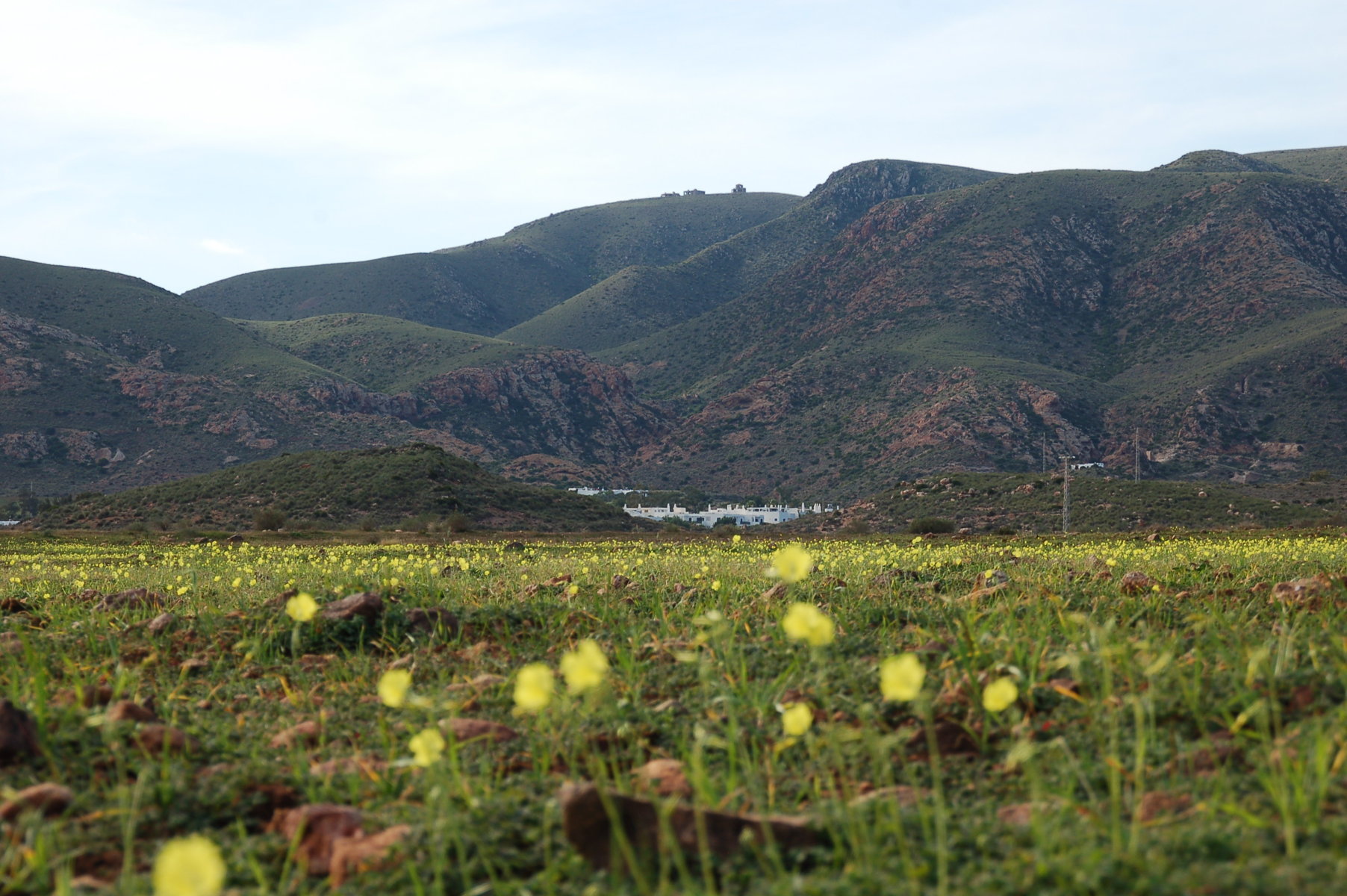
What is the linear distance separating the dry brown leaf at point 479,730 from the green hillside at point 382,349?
10950cm

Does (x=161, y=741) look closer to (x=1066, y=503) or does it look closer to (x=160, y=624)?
(x=160, y=624)

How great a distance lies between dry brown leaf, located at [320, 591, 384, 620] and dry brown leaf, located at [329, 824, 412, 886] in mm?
3478

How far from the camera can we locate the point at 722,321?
138 metres

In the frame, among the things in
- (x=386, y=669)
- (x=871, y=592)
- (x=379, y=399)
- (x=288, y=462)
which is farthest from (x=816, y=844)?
(x=379, y=399)

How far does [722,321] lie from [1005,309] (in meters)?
39.7

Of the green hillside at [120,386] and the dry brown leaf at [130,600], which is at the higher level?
the green hillside at [120,386]

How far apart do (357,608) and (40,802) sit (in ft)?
10.5

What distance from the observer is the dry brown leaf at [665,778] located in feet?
12.1

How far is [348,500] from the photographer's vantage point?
59.2 meters

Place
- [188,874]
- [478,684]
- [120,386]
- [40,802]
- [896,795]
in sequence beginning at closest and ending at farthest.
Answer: [188,874] < [40,802] < [896,795] < [478,684] < [120,386]

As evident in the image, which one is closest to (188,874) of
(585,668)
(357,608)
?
(585,668)

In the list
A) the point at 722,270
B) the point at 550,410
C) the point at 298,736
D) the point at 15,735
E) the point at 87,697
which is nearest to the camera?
the point at 15,735

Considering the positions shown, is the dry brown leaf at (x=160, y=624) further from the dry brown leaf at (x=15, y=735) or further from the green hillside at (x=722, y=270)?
the green hillside at (x=722, y=270)

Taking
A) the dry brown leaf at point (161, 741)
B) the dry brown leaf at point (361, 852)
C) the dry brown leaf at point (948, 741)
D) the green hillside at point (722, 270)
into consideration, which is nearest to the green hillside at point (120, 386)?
the green hillside at point (722, 270)
